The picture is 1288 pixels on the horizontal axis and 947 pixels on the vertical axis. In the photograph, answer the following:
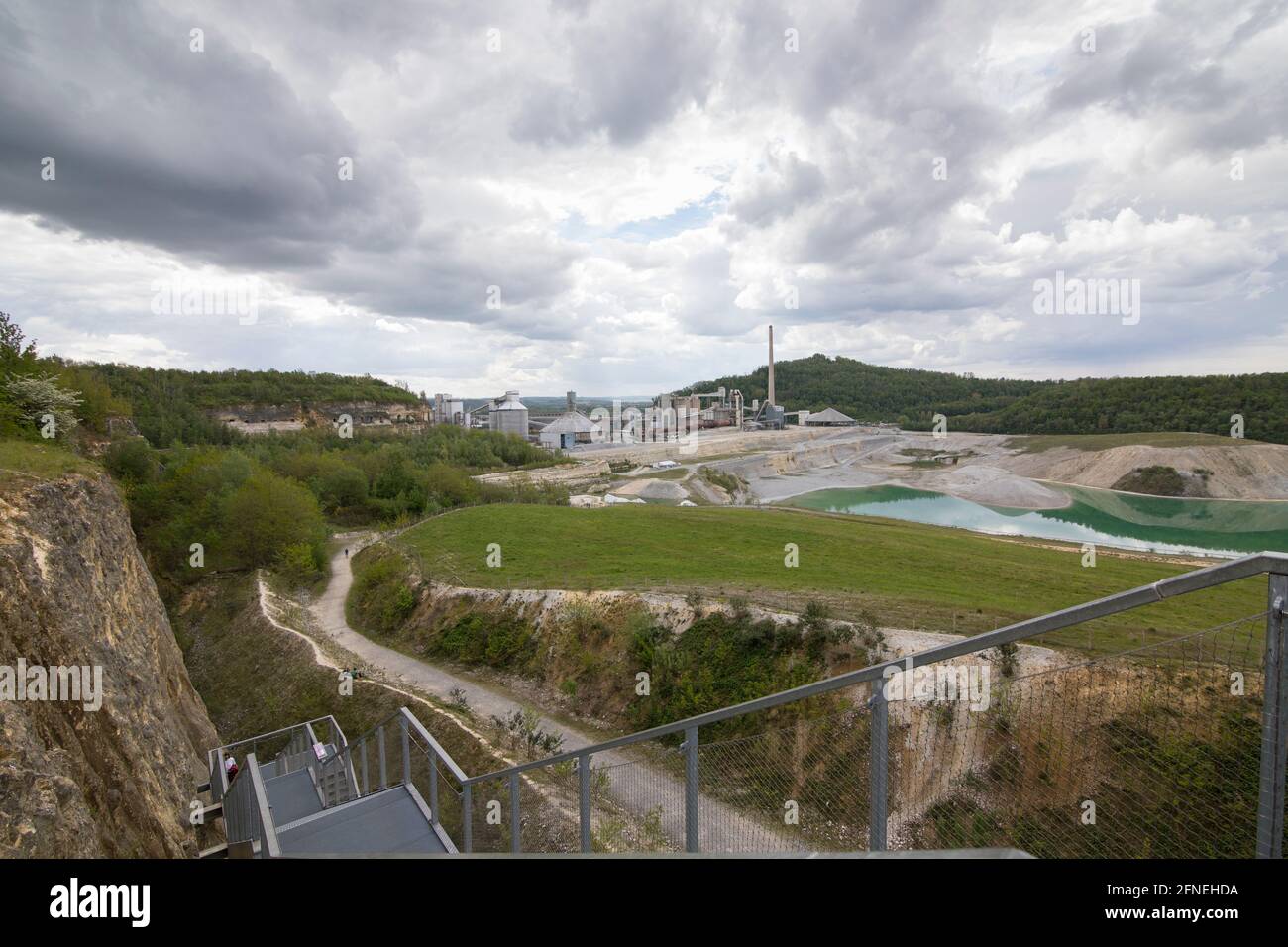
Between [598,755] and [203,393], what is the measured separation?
98599 mm

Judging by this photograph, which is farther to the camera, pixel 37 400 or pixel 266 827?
pixel 37 400

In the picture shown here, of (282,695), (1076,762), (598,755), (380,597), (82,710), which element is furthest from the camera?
(380,597)

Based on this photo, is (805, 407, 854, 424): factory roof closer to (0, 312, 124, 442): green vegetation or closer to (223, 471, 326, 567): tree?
(223, 471, 326, 567): tree

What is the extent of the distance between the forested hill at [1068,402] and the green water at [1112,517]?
3257 cm

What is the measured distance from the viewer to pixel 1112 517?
59.8 metres

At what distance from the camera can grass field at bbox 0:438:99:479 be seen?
44.1 feet

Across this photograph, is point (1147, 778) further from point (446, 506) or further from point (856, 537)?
point (446, 506)

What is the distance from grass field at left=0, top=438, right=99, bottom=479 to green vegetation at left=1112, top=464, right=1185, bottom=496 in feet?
292

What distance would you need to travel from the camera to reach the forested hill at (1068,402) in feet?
297

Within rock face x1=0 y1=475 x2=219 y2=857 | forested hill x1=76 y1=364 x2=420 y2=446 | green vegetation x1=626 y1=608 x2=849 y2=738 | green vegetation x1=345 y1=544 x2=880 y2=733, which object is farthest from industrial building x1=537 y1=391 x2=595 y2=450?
rock face x1=0 y1=475 x2=219 y2=857

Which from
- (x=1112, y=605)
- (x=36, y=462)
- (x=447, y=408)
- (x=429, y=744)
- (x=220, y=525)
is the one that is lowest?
(x=429, y=744)

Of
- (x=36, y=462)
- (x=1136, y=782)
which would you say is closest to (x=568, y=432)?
(x=36, y=462)

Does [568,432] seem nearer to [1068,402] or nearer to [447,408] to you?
[447,408]

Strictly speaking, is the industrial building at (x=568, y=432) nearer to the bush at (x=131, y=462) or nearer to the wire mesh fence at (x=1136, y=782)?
the bush at (x=131, y=462)
